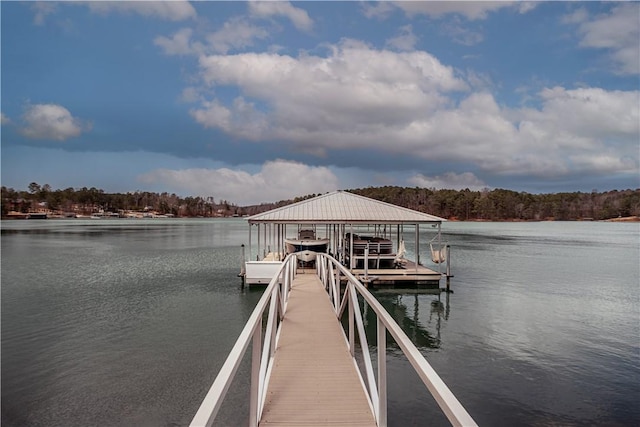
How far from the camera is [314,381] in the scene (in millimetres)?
4367

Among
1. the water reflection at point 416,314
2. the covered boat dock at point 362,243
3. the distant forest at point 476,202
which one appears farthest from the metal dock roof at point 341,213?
the distant forest at point 476,202

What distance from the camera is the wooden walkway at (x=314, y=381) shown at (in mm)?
3596

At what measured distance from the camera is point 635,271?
22625mm

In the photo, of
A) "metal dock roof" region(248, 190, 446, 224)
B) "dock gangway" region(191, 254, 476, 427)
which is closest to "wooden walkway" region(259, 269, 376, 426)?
"dock gangway" region(191, 254, 476, 427)

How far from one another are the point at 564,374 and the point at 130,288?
15.7 meters

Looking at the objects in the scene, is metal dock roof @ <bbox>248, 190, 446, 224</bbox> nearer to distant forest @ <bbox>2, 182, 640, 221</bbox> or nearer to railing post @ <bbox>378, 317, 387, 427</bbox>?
railing post @ <bbox>378, 317, 387, 427</bbox>

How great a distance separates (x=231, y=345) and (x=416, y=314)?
6443 mm

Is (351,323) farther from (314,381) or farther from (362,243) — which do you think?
(362,243)

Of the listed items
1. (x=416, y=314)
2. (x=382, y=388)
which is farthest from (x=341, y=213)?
(x=382, y=388)

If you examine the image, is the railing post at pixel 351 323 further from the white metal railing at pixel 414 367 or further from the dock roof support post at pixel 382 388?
the dock roof support post at pixel 382 388

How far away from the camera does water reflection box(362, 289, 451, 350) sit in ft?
35.1

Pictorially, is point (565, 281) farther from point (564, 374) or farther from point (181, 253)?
point (181, 253)

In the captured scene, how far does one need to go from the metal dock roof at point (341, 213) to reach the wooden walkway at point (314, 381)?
10.4 metres

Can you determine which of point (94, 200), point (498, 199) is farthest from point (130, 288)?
point (94, 200)
